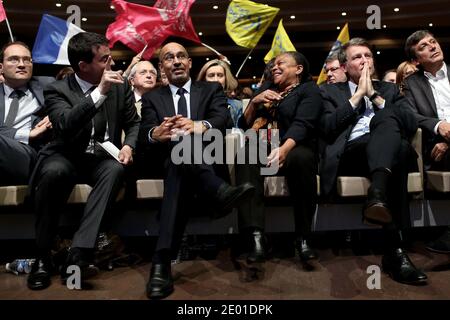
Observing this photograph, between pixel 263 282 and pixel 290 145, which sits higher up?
pixel 290 145

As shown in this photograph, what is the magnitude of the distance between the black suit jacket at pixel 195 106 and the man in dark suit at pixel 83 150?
14 cm

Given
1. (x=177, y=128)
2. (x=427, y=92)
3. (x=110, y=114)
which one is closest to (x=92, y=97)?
(x=110, y=114)

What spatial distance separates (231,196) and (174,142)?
0.38 meters

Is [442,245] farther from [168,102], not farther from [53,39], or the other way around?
[53,39]

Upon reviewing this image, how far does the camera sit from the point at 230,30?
3744 mm

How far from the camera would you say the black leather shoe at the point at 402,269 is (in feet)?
5.21

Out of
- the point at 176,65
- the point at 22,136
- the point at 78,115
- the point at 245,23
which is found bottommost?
the point at 22,136

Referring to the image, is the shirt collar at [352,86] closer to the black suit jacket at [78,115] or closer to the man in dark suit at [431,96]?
the man in dark suit at [431,96]

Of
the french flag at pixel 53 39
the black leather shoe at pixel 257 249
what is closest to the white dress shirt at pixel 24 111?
the french flag at pixel 53 39

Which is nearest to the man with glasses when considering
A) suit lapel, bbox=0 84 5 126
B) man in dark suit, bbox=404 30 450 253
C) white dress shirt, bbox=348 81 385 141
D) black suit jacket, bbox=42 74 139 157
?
man in dark suit, bbox=404 30 450 253

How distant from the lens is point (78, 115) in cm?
176

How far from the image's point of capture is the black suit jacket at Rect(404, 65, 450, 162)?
6.85ft

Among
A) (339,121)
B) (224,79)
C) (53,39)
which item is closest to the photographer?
(339,121)
